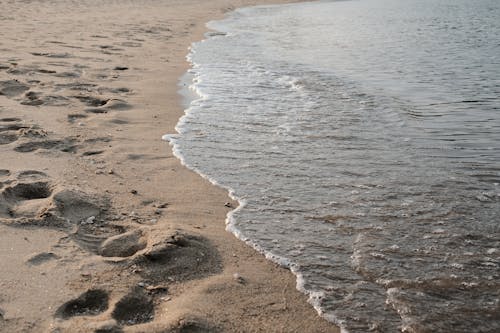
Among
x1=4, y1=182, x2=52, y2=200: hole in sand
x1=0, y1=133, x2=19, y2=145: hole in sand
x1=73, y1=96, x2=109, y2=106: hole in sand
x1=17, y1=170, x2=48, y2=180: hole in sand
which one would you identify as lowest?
x1=4, y1=182, x2=52, y2=200: hole in sand

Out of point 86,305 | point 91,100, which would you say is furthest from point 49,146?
point 86,305

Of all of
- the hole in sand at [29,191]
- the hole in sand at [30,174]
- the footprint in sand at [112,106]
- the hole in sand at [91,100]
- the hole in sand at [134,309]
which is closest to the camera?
the hole in sand at [134,309]

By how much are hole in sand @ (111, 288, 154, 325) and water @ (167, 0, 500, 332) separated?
697 millimetres

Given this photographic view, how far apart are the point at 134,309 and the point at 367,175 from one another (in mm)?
1996

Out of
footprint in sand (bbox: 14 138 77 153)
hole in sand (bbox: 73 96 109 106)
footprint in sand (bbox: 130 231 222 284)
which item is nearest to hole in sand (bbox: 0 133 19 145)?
footprint in sand (bbox: 14 138 77 153)

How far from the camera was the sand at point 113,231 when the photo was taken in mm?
2084

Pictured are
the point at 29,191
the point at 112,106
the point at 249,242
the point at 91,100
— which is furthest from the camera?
the point at 91,100

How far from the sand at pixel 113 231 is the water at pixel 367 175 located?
19 cm

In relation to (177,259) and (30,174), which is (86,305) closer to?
(177,259)

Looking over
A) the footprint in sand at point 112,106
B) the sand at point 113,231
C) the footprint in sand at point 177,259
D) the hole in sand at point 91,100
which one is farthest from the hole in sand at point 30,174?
the hole in sand at point 91,100

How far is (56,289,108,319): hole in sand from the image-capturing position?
2.07m

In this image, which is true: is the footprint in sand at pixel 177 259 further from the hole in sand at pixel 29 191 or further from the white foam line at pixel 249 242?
the hole in sand at pixel 29 191

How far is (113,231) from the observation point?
2738 millimetres

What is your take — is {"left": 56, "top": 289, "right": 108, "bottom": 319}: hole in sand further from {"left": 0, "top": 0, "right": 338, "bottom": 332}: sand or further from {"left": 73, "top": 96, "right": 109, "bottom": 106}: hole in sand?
{"left": 73, "top": 96, "right": 109, "bottom": 106}: hole in sand
